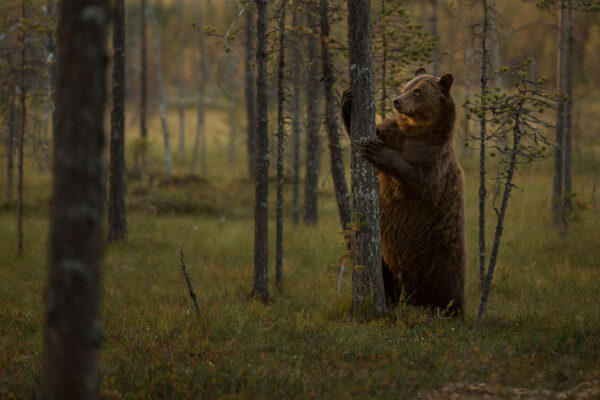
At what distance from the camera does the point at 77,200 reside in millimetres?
2826

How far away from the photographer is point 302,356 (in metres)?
5.62

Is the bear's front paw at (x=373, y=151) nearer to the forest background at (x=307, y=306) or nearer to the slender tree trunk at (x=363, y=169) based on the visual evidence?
the slender tree trunk at (x=363, y=169)

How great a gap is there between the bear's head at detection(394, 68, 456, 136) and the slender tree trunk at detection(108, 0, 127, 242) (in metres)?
8.36

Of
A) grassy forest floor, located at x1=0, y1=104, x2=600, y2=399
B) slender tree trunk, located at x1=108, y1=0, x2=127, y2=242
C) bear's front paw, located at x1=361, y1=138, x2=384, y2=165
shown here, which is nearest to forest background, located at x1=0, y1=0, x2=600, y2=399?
grassy forest floor, located at x1=0, y1=104, x2=600, y2=399

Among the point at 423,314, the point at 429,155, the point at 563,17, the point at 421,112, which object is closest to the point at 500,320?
the point at 423,314

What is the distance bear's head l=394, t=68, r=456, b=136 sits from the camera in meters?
6.88

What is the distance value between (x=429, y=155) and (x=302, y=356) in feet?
10.1

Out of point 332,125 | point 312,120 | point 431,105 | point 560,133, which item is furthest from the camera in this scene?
point 560,133

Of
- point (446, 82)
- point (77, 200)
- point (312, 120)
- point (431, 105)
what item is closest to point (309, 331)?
point (431, 105)

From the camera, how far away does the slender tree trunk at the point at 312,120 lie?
Answer: 10.1m

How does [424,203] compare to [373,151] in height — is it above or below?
below

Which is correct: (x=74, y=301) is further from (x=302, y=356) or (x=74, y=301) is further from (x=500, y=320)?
(x=500, y=320)

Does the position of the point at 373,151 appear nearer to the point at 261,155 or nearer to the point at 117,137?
the point at 261,155

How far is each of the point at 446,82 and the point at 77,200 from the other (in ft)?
17.9
